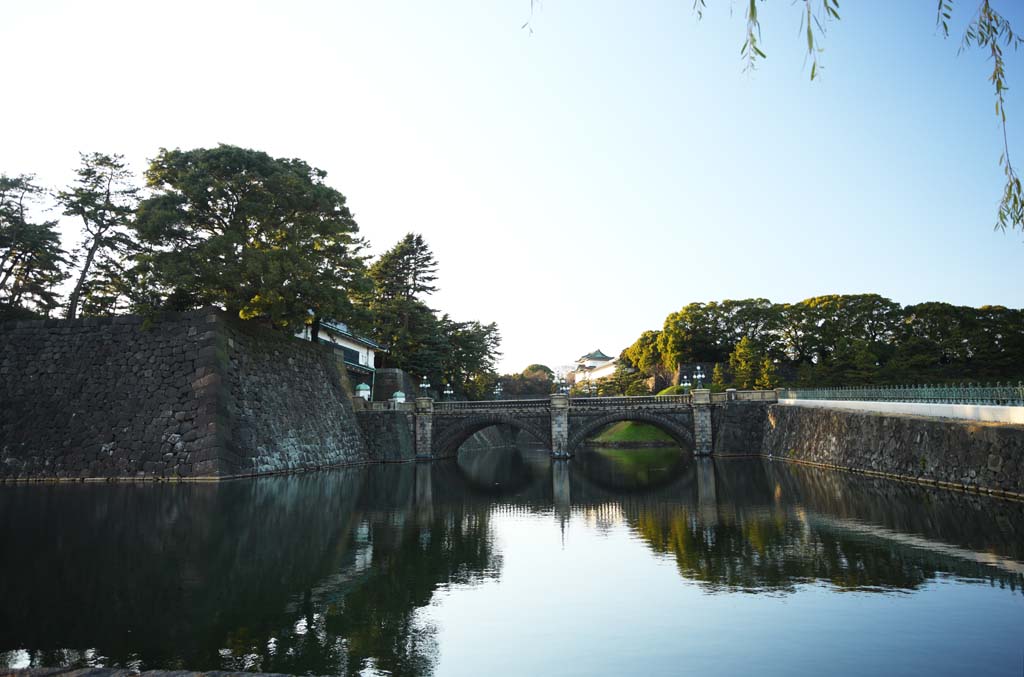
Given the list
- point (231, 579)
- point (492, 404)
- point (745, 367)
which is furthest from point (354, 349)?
point (231, 579)

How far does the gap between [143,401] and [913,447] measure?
33381 millimetres

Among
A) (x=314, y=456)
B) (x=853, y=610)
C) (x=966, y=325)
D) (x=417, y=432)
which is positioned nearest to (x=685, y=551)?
(x=853, y=610)

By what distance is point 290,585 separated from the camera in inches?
464

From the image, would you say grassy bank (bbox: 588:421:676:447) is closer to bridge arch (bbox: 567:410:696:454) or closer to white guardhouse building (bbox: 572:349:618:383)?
bridge arch (bbox: 567:410:696:454)

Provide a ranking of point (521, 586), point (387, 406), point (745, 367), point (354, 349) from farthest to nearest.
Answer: point (745, 367) < point (354, 349) < point (387, 406) < point (521, 586)

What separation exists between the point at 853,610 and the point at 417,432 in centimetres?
4206

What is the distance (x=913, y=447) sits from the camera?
988 inches

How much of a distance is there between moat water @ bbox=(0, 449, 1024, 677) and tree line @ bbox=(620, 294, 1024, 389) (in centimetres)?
3852

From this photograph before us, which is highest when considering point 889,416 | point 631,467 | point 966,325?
point 966,325

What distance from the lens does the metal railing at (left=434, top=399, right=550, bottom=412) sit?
49191 mm

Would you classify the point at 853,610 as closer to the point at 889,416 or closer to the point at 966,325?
the point at 889,416

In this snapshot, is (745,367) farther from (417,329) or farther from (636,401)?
(417,329)

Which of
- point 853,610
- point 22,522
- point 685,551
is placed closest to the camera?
point 853,610

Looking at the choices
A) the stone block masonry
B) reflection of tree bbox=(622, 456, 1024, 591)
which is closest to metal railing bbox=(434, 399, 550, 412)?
the stone block masonry
